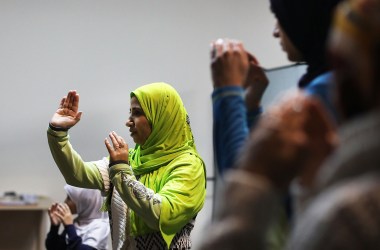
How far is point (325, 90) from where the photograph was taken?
74 cm

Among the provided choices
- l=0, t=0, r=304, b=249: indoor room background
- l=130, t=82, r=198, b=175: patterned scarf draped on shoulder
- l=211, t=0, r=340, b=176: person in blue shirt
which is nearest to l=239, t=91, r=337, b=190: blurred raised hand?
l=211, t=0, r=340, b=176: person in blue shirt

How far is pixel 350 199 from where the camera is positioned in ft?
1.78

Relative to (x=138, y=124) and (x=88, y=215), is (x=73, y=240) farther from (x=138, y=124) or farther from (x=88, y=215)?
(x=138, y=124)

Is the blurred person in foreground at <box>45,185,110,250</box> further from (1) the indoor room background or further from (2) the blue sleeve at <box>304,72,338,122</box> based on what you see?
(2) the blue sleeve at <box>304,72,338,122</box>

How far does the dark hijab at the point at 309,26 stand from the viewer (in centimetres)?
83

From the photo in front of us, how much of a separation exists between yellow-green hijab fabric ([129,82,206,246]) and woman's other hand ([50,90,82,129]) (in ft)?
0.68

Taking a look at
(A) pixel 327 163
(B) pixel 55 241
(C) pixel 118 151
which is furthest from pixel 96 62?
(A) pixel 327 163

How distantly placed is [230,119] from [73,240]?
222cm

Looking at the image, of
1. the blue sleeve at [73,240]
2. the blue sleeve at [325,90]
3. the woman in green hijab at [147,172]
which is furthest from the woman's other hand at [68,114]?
the blue sleeve at [325,90]

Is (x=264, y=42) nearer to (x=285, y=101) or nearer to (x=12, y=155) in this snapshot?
(x=12, y=155)

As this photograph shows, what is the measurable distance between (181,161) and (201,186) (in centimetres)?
11

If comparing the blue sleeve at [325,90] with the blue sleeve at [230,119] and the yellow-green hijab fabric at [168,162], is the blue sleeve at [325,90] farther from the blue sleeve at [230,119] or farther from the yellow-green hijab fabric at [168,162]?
the yellow-green hijab fabric at [168,162]

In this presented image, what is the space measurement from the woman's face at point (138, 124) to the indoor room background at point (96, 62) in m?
1.62

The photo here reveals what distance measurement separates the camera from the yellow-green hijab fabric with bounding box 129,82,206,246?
185cm
